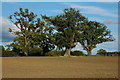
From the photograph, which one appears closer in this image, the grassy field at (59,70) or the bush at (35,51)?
the grassy field at (59,70)

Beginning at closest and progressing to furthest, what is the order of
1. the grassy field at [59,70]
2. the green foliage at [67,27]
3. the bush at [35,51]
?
the grassy field at [59,70], the green foliage at [67,27], the bush at [35,51]

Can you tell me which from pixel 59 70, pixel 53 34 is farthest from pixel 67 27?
pixel 59 70

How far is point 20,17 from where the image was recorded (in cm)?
6291

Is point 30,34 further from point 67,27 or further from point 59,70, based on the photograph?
point 59,70

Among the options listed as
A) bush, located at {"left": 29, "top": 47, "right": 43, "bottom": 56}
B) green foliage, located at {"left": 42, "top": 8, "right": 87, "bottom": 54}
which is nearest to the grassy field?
green foliage, located at {"left": 42, "top": 8, "right": 87, "bottom": 54}

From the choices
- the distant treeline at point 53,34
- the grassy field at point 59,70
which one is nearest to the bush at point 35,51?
the distant treeline at point 53,34

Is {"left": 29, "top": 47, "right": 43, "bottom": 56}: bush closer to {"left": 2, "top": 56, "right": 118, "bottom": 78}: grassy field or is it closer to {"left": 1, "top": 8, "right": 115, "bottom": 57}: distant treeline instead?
{"left": 1, "top": 8, "right": 115, "bottom": 57}: distant treeline

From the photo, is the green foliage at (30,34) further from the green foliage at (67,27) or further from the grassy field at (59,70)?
the grassy field at (59,70)

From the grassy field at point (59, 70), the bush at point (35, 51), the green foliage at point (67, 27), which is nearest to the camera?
the grassy field at point (59, 70)

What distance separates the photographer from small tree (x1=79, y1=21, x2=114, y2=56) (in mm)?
62438

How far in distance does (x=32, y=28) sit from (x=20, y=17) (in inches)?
187

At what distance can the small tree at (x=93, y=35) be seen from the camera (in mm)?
62438

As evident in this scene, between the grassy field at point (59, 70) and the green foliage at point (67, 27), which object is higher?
the green foliage at point (67, 27)

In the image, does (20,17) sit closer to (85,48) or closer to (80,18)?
(80,18)
